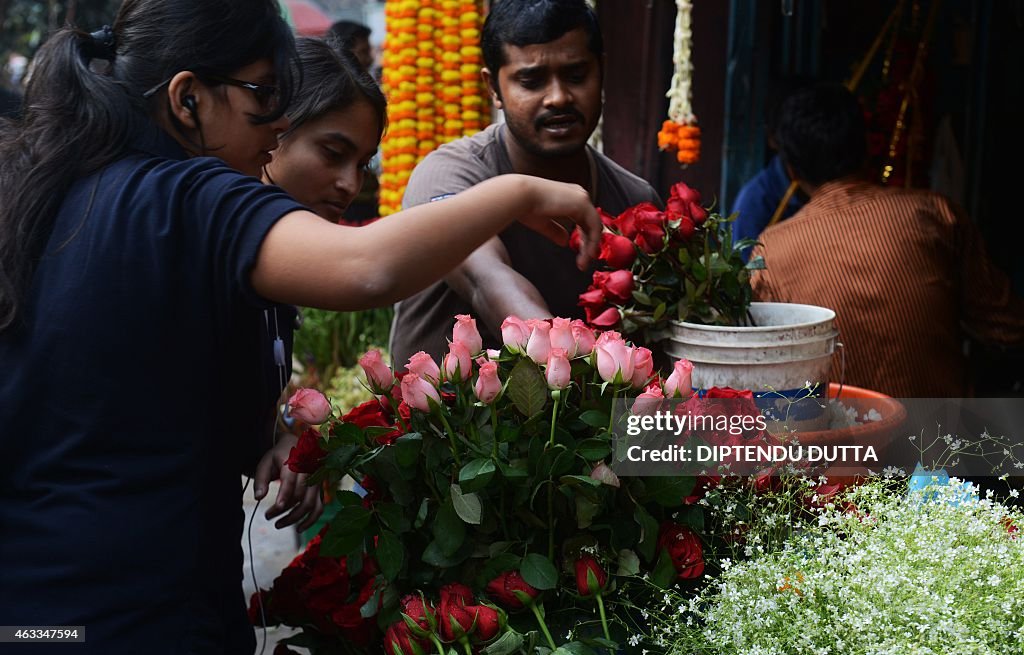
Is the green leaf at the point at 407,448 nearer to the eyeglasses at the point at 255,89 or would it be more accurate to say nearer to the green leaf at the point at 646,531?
the green leaf at the point at 646,531

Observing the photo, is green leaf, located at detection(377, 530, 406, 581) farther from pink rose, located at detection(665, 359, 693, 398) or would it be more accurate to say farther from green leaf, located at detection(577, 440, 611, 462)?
pink rose, located at detection(665, 359, 693, 398)

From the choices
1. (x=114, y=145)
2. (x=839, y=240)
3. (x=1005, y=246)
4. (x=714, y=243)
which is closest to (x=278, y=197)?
(x=114, y=145)

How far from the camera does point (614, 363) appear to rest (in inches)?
48.6

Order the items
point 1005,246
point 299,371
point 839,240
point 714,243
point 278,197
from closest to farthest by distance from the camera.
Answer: point 278,197 → point 714,243 → point 839,240 → point 1005,246 → point 299,371

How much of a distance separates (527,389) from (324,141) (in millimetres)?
793

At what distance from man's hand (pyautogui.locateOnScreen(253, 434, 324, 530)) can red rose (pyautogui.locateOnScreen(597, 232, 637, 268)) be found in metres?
0.59

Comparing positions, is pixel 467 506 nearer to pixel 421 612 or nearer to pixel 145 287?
pixel 421 612

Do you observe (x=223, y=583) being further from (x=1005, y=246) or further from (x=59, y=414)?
(x=1005, y=246)

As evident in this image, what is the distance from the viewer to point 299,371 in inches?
199

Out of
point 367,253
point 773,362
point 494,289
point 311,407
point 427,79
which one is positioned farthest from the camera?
point 427,79

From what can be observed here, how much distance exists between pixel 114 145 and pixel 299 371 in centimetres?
388

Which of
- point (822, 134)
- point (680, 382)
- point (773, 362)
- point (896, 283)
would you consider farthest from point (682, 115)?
point (680, 382)

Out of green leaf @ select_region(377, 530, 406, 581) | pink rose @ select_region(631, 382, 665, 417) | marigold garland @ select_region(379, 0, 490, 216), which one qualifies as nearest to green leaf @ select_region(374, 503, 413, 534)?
green leaf @ select_region(377, 530, 406, 581)

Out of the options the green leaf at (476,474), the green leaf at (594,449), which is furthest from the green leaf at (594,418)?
the green leaf at (476,474)
